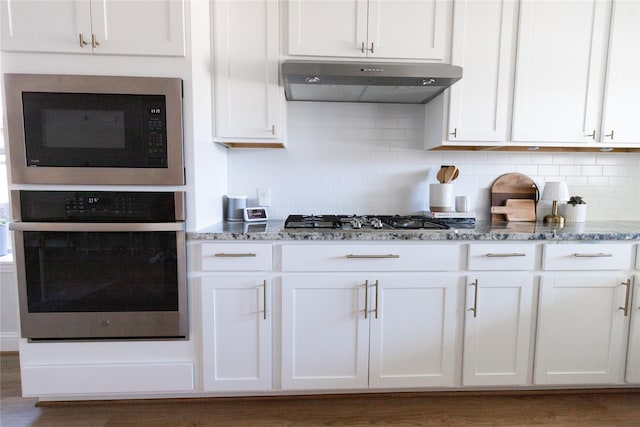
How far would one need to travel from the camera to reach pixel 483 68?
1.78 meters

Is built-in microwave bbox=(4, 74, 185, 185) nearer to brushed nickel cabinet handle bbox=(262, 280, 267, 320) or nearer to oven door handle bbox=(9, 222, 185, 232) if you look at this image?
oven door handle bbox=(9, 222, 185, 232)

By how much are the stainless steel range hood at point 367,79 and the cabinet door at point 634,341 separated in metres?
1.52

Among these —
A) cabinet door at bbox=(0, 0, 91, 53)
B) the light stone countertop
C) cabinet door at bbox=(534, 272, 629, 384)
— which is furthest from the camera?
cabinet door at bbox=(534, 272, 629, 384)

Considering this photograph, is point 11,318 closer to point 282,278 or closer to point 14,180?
point 14,180

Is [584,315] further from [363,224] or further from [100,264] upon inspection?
[100,264]

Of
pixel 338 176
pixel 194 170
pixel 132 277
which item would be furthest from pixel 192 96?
pixel 338 176

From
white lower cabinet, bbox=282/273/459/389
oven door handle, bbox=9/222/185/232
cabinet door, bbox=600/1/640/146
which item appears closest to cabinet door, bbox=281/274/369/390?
white lower cabinet, bbox=282/273/459/389

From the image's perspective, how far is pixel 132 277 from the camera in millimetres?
1472

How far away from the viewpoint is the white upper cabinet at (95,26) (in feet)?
4.43

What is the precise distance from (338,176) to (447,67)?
37.1 inches

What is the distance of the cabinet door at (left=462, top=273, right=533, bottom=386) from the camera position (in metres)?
1.57

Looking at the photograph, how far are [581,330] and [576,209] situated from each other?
0.87 m

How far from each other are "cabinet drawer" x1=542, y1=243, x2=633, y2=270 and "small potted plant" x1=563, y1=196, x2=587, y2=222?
51cm

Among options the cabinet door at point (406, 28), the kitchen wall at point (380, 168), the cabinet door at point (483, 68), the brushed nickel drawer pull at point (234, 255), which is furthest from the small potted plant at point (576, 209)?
the brushed nickel drawer pull at point (234, 255)
